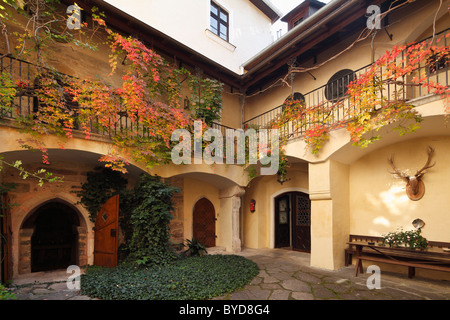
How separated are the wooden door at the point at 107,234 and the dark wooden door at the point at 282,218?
19.5 ft

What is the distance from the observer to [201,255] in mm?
7172

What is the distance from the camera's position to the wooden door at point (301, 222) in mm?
8797

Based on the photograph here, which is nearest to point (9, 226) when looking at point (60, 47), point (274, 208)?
point (60, 47)

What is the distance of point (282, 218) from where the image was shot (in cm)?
991

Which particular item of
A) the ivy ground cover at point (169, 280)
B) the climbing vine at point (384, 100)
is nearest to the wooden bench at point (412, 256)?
the climbing vine at point (384, 100)

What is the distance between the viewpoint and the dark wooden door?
32.1 feet

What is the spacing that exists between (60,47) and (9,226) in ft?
14.2

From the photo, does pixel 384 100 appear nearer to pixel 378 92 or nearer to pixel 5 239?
pixel 378 92

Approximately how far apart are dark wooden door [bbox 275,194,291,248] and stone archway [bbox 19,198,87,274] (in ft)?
21.4

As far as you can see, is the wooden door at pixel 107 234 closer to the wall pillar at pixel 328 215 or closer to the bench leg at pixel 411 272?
the wall pillar at pixel 328 215

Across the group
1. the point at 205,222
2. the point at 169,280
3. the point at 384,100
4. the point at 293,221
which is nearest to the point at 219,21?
the point at 384,100

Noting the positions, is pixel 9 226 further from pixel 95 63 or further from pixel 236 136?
pixel 236 136

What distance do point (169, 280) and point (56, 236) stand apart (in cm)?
379

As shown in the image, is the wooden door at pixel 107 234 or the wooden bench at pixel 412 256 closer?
the wooden bench at pixel 412 256
